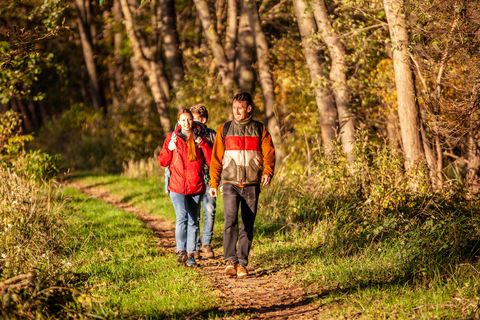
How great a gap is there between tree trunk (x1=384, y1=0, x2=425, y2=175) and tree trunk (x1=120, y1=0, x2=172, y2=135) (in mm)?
12650

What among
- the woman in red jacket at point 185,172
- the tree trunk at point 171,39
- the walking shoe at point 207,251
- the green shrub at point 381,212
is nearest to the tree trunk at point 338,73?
the green shrub at point 381,212

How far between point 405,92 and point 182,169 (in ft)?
14.8

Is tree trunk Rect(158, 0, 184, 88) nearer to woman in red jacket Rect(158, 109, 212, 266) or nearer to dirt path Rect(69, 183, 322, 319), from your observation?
dirt path Rect(69, 183, 322, 319)

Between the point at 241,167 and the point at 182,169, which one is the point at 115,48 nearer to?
the point at 182,169

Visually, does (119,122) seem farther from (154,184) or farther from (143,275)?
(143,275)

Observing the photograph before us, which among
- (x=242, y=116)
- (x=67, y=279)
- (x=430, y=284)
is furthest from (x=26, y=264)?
(x=430, y=284)

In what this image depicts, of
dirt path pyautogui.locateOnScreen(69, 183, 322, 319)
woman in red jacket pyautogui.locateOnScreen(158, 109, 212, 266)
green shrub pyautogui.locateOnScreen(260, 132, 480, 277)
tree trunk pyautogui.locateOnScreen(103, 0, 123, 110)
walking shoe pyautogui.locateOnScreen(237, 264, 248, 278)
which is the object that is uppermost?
tree trunk pyautogui.locateOnScreen(103, 0, 123, 110)

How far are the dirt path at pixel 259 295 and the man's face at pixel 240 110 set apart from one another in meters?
1.86

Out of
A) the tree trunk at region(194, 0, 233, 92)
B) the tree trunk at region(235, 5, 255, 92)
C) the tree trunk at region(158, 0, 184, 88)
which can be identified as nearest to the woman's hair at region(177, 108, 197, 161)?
the tree trunk at region(235, 5, 255, 92)

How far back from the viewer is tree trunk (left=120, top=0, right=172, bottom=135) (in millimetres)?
26203

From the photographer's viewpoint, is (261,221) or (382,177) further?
(261,221)

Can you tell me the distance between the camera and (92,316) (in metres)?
7.56

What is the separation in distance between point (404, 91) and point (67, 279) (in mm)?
7273

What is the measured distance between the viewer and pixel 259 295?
30.5ft
